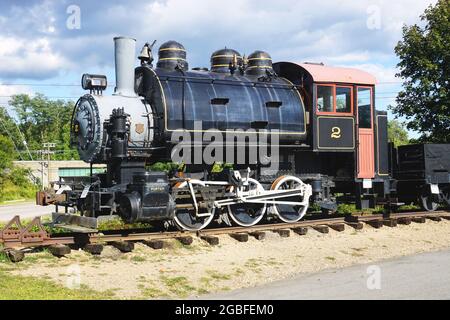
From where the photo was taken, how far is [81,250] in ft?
30.1

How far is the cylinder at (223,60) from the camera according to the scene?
503 inches

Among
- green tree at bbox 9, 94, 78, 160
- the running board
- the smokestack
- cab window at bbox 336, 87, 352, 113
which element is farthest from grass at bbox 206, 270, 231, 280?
green tree at bbox 9, 94, 78, 160

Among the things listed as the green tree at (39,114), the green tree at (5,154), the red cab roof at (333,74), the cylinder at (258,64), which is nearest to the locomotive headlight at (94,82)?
the cylinder at (258,64)

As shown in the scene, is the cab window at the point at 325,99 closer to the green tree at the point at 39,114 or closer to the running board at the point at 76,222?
the running board at the point at 76,222

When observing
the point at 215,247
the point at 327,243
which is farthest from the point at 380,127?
the point at 215,247

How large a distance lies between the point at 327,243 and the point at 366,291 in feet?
13.1

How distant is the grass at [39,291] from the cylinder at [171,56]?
5957mm

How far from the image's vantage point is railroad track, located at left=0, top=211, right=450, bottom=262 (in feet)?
29.0

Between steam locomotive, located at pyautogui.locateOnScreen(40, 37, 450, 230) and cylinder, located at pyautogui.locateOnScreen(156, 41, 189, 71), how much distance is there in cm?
3

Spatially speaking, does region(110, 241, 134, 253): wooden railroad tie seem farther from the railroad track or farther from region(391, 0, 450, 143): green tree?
region(391, 0, 450, 143): green tree

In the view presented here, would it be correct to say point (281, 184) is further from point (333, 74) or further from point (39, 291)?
point (39, 291)

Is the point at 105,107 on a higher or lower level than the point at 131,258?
higher

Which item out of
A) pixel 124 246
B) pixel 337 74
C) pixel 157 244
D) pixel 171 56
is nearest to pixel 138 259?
pixel 124 246
